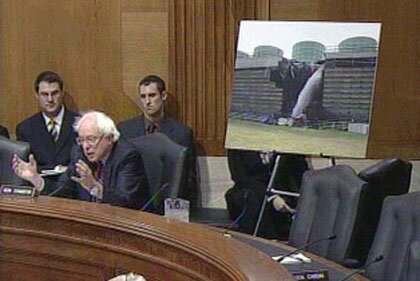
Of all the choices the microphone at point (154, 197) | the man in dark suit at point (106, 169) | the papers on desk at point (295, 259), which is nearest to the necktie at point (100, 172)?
the man in dark suit at point (106, 169)

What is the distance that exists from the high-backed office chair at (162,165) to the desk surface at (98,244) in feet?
3.08

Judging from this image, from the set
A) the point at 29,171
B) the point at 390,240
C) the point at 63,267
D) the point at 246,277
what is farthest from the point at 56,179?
the point at 246,277

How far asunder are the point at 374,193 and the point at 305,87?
1.02 meters

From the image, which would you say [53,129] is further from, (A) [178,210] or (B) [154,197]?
(A) [178,210]

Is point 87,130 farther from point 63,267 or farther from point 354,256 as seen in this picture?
point 354,256

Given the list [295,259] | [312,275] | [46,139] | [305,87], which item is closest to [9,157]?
[46,139]

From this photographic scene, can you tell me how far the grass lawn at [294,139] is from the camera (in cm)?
496

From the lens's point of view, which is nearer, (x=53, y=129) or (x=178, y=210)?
(x=178, y=210)

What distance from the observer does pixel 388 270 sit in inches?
129

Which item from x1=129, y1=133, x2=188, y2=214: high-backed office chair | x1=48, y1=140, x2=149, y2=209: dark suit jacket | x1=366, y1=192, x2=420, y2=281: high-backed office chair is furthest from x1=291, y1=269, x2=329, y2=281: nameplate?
x1=129, y1=133, x2=188, y2=214: high-backed office chair

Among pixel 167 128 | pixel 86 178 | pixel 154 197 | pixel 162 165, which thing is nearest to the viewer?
pixel 154 197

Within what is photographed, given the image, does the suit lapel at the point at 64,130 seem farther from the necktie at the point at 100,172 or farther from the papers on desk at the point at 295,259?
the papers on desk at the point at 295,259

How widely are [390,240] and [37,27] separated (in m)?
3.81

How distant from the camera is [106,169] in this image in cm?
456
